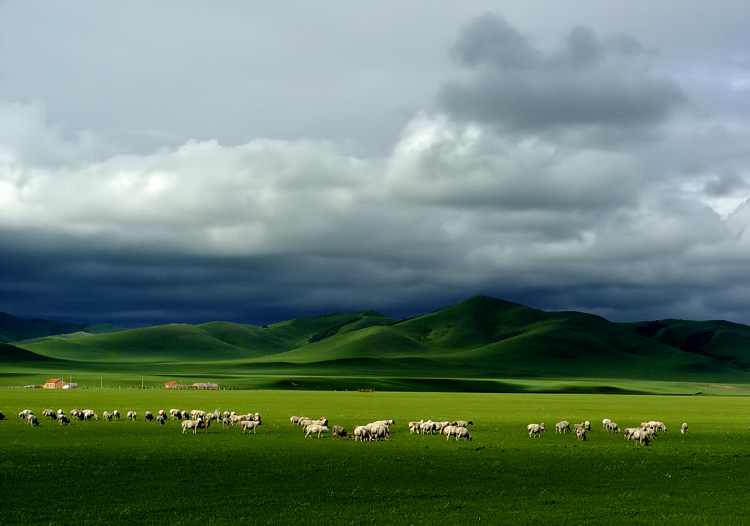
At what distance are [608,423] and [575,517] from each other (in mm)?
28659

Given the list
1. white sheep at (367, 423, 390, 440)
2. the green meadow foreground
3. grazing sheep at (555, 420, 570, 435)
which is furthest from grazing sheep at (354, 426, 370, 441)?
grazing sheep at (555, 420, 570, 435)

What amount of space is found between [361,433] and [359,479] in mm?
12751

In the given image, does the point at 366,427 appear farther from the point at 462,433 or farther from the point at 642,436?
the point at 642,436

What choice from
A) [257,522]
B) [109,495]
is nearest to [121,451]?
[109,495]

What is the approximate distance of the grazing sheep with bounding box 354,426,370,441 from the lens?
3862 cm

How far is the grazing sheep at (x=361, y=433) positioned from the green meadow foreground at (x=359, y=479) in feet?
4.91

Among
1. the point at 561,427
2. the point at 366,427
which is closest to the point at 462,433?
the point at 366,427

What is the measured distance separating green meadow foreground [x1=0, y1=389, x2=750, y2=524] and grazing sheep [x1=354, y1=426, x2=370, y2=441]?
1.50 meters

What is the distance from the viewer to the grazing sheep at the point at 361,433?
38.6m

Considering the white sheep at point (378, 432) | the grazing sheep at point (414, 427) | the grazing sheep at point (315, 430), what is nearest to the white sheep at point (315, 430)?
the grazing sheep at point (315, 430)

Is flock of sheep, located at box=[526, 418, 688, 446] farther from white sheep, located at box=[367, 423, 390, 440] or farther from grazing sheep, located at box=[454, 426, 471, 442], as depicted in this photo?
white sheep, located at box=[367, 423, 390, 440]

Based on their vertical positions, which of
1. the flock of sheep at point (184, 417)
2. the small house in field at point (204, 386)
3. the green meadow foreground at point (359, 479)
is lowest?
the small house in field at point (204, 386)

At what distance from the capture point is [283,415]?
57781 millimetres

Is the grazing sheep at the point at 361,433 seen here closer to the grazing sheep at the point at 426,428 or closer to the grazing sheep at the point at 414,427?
the grazing sheep at the point at 414,427
